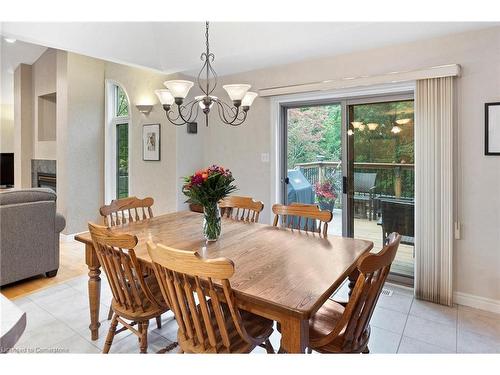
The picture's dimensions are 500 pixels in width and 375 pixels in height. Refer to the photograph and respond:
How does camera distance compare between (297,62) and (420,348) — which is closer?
(420,348)

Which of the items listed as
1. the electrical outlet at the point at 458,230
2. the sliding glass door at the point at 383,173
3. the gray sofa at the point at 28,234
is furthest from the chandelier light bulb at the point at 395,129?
the gray sofa at the point at 28,234

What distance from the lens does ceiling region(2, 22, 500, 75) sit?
272 centimetres

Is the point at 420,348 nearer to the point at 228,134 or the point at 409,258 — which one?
the point at 409,258

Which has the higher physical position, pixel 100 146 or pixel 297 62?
pixel 297 62

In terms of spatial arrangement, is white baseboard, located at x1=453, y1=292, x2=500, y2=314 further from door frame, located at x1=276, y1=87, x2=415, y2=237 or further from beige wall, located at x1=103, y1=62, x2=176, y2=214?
beige wall, located at x1=103, y1=62, x2=176, y2=214

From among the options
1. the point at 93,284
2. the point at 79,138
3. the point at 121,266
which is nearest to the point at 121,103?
the point at 79,138

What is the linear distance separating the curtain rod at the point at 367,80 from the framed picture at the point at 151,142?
157 cm

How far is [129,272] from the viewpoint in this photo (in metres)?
1.72

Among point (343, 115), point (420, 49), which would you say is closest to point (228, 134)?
point (343, 115)

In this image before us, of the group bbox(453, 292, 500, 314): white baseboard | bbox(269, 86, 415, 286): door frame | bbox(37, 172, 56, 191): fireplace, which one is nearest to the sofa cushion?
bbox(37, 172, 56, 191): fireplace

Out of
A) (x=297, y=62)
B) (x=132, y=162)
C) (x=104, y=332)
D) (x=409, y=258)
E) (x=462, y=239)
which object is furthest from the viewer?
(x=132, y=162)

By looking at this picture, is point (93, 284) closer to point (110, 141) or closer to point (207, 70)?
point (207, 70)
